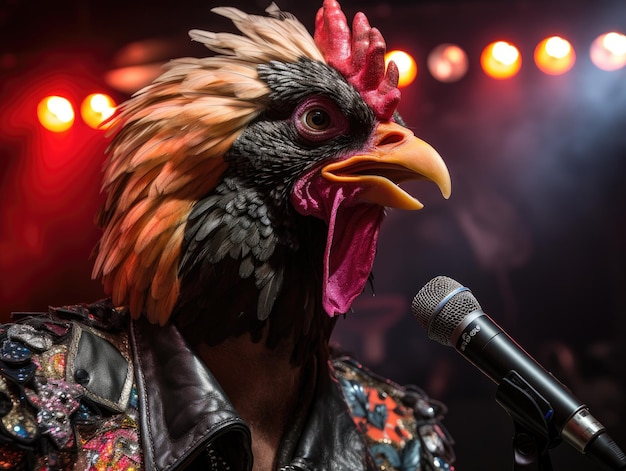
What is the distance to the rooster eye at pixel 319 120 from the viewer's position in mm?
1342

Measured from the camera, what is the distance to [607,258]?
300 cm

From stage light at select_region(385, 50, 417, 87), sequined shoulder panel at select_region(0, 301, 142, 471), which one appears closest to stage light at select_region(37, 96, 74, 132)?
stage light at select_region(385, 50, 417, 87)

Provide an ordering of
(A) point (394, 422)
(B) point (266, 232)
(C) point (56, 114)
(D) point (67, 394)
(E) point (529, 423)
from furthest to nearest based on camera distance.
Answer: (C) point (56, 114) < (A) point (394, 422) < (B) point (266, 232) < (D) point (67, 394) < (E) point (529, 423)

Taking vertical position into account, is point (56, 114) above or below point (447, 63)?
below

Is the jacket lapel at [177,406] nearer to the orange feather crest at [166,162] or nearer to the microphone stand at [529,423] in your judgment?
the orange feather crest at [166,162]

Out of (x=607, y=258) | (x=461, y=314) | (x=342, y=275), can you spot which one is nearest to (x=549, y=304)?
(x=607, y=258)

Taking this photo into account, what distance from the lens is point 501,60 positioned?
117 inches

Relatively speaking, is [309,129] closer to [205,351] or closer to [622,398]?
[205,351]

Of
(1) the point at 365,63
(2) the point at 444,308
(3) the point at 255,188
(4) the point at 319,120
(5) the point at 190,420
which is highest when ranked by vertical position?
(1) the point at 365,63

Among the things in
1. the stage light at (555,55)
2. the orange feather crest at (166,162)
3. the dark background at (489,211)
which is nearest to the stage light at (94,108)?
the dark background at (489,211)

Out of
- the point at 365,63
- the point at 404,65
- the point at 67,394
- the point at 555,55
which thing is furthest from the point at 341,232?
the point at 555,55

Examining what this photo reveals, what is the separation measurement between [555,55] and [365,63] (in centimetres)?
184

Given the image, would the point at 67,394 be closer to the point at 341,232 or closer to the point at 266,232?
the point at 266,232

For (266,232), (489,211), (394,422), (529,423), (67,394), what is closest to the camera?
(529,423)
